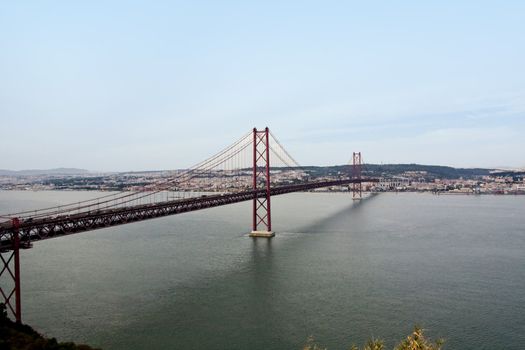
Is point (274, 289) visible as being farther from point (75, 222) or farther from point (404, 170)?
point (404, 170)

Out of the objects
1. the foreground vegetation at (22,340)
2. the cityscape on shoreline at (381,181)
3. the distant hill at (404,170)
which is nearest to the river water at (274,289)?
the foreground vegetation at (22,340)

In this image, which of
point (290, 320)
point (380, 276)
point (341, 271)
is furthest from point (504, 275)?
point (290, 320)

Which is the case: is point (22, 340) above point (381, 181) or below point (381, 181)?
below

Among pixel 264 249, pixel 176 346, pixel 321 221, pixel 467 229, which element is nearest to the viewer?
pixel 176 346

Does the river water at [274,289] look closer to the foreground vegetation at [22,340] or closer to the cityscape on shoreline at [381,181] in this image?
the foreground vegetation at [22,340]

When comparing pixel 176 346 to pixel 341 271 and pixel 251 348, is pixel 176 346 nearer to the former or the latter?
pixel 251 348

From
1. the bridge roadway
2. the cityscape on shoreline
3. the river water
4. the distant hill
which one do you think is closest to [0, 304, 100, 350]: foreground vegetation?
the river water

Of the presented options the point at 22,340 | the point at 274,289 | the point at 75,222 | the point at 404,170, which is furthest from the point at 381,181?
the point at 22,340
